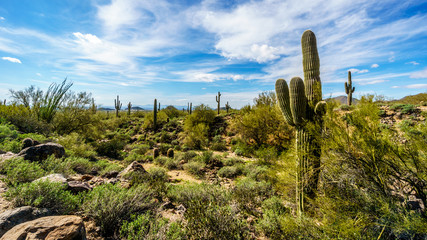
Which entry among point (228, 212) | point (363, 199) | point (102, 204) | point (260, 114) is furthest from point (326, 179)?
point (260, 114)

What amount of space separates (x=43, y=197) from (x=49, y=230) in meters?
0.95

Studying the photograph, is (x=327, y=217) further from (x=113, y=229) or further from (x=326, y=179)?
(x=113, y=229)

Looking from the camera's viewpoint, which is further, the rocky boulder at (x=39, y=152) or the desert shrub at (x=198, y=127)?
the desert shrub at (x=198, y=127)

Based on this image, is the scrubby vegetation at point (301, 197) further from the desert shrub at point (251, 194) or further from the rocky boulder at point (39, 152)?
the rocky boulder at point (39, 152)

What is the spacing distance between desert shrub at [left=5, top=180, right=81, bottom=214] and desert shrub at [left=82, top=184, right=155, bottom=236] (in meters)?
0.30

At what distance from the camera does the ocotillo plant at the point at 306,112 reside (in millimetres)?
3713

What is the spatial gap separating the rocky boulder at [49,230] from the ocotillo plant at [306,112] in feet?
13.0

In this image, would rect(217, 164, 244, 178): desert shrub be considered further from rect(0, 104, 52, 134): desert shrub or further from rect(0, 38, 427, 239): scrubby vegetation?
rect(0, 104, 52, 134): desert shrub

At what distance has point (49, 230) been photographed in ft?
6.93

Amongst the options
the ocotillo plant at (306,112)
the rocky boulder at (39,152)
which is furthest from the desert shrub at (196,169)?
the rocky boulder at (39,152)

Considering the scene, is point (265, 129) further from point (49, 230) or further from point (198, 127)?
point (49, 230)

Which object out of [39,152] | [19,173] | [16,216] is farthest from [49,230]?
[39,152]

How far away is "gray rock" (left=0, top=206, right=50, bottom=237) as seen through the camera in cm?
222

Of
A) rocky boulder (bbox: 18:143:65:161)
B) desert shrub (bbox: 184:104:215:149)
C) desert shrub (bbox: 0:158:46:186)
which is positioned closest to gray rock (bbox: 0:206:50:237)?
desert shrub (bbox: 0:158:46:186)
